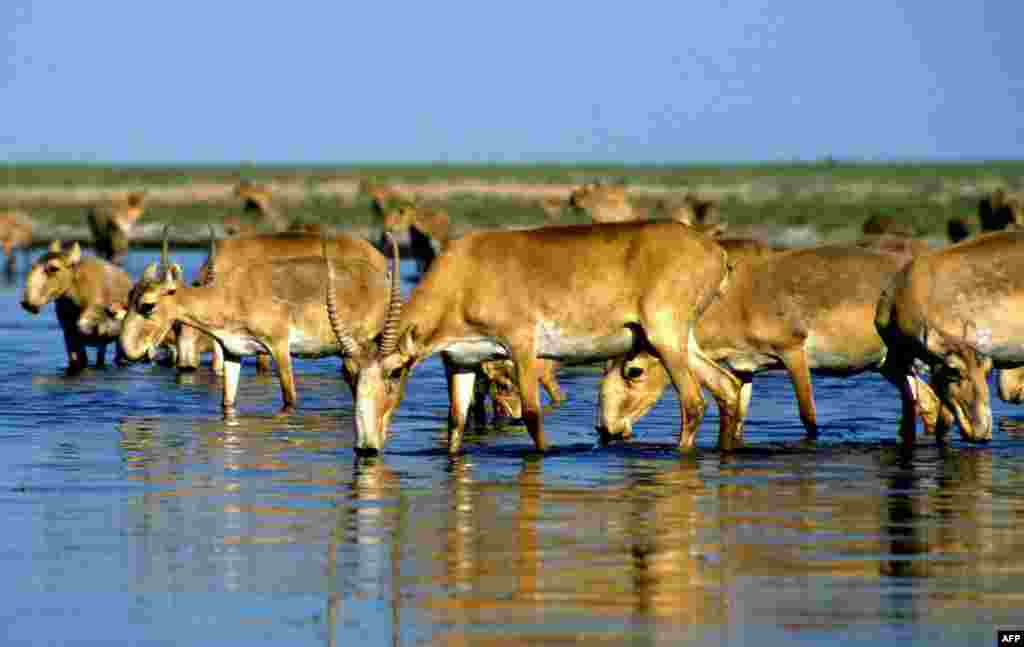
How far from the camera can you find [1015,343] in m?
17.3

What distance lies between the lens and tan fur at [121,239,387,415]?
68.7 feet

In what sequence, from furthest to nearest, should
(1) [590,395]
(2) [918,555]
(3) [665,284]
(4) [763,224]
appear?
(4) [763,224] < (1) [590,395] < (3) [665,284] < (2) [918,555]

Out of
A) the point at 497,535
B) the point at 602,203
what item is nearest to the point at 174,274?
the point at 497,535

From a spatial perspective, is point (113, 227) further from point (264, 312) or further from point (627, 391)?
point (627, 391)

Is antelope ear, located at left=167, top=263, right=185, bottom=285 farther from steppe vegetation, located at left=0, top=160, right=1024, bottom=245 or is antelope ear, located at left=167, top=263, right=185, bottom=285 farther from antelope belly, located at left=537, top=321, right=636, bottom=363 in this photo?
steppe vegetation, located at left=0, top=160, right=1024, bottom=245

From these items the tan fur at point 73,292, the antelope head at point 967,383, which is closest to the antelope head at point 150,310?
the tan fur at point 73,292

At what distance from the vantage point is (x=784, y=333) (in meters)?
18.9

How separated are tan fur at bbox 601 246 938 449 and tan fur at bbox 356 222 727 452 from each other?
113 centimetres

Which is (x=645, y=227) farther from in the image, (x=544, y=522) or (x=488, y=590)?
(x=488, y=590)

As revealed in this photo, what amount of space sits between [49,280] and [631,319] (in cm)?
1229

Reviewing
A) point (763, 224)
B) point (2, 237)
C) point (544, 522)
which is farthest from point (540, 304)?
point (763, 224)

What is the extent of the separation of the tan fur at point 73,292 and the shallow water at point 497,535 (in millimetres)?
6608

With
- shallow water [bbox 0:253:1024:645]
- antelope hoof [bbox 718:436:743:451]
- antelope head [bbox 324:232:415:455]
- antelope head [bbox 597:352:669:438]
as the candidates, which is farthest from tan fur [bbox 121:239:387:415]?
antelope hoof [bbox 718:436:743:451]

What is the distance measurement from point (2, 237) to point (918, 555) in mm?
49080
